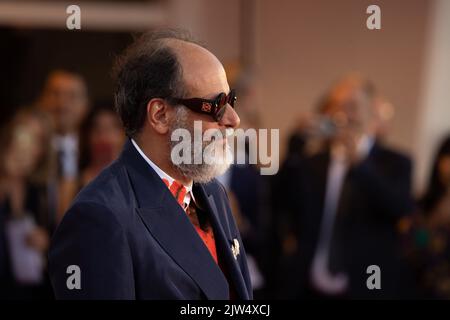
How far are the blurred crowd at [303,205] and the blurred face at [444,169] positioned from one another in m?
0.14

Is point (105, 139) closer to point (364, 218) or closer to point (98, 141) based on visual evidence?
point (98, 141)

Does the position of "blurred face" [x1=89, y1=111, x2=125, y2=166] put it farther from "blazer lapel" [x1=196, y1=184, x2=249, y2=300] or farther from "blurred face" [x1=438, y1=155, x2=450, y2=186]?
"blazer lapel" [x1=196, y1=184, x2=249, y2=300]

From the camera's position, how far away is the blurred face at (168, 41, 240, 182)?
2699 millimetres

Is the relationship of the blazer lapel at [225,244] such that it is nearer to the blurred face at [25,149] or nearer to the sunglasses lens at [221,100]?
the sunglasses lens at [221,100]

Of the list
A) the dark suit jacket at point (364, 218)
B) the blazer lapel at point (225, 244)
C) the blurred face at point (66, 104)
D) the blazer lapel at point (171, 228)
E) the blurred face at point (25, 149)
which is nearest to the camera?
the blazer lapel at point (171, 228)

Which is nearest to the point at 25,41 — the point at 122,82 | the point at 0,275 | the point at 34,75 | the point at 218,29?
the point at 34,75

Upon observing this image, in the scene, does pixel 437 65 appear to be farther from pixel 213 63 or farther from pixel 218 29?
pixel 213 63

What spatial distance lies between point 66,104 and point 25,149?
466 millimetres

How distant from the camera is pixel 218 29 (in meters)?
8.25

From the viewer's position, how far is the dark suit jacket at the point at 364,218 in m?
5.48

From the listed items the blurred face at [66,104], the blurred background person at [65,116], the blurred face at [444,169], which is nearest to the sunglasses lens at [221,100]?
the blurred background person at [65,116]

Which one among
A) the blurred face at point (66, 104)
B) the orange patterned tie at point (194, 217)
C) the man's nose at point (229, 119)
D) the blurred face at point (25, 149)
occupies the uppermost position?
the man's nose at point (229, 119)
